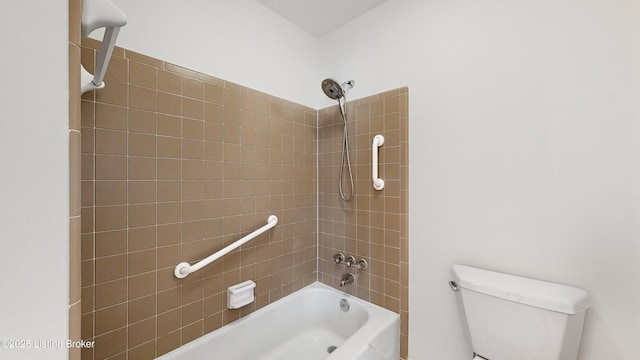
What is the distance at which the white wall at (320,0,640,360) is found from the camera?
0.86 metres

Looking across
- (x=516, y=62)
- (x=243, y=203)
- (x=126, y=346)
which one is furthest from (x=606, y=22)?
(x=126, y=346)

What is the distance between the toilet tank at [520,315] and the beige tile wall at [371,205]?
16.5 inches

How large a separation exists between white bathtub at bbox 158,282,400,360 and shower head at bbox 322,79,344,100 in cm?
144

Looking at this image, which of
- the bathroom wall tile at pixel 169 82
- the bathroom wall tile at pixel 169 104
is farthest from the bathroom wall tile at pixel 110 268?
the bathroom wall tile at pixel 169 82

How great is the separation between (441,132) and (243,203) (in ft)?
4.07

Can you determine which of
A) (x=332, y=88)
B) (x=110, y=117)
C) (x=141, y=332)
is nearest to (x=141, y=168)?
(x=110, y=117)

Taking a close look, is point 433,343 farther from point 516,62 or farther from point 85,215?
point 85,215

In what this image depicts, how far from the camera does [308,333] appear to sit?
1677mm

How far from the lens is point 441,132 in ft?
4.22

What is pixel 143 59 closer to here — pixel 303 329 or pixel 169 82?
pixel 169 82

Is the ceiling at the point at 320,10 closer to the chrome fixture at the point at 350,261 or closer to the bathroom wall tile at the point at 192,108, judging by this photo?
the bathroom wall tile at the point at 192,108
